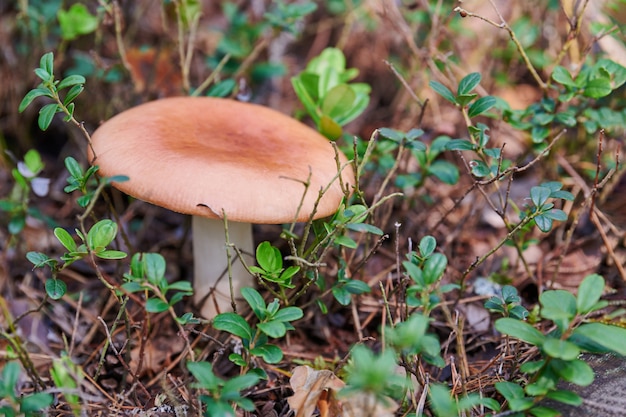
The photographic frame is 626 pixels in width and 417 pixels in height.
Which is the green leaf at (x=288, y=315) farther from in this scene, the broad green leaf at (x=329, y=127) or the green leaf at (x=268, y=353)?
the broad green leaf at (x=329, y=127)

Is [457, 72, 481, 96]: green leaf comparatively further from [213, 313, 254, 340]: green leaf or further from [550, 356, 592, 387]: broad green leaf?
[213, 313, 254, 340]: green leaf

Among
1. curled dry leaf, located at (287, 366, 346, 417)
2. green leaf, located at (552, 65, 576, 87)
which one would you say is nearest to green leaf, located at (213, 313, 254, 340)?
curled dry leaf, located at (287, 366, 346, 417)

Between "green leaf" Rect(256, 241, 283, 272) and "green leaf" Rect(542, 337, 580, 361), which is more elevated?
"green leaf" Rect(542, 337, 580, 361)

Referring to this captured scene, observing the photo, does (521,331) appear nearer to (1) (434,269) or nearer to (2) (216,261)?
(1) (434,269)

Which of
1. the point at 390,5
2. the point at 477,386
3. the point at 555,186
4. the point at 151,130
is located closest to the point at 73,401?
the point at 151,130

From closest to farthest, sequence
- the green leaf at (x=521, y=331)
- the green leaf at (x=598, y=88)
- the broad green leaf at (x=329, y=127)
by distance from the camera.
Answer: the green leaf at (x=521, y=331), the green leaf at (x=598, y=88), the broad green leaf at (x=329, y=127)

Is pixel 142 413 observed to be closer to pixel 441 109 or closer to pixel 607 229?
pixel 607 229

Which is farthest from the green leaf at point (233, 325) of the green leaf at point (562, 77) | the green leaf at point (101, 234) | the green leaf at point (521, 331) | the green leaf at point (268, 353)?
the green leaf at point (562, 77)
